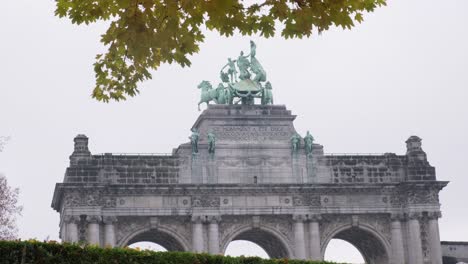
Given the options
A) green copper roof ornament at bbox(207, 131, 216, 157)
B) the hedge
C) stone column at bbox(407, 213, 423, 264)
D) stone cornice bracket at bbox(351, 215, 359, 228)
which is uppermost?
green copper roof ornament at bbox(207, 131, 216, 157)

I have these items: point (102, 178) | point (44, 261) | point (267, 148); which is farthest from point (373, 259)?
point (44, 261)

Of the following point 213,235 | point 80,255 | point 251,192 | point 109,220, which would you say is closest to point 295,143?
point 251,192

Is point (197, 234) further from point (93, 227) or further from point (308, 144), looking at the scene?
point (308, 144)

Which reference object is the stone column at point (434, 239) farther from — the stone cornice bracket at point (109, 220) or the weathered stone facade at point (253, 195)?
the stone cornice bracket at point (109, 220)

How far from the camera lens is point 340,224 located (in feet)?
203

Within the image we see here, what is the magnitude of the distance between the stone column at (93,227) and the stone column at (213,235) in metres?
6.90

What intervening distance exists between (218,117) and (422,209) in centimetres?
1453

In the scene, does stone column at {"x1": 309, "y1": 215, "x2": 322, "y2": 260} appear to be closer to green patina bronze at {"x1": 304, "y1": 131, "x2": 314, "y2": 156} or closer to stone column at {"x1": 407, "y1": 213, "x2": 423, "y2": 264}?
green patina bronze at {"x1": 304, "y1": 131, "x2": 314, "y2": 156}

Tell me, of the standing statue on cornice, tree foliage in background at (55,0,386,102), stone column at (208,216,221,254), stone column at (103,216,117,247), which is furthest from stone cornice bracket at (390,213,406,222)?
tree foliage in background at (55,0,386,102)

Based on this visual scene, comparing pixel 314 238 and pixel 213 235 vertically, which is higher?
pixel 213 235

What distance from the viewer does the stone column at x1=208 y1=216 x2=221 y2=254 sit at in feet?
194

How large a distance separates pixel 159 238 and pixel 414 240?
16.5 metres

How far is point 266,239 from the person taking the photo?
208 feet

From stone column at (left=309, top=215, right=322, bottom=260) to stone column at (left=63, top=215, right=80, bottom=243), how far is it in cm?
1463
